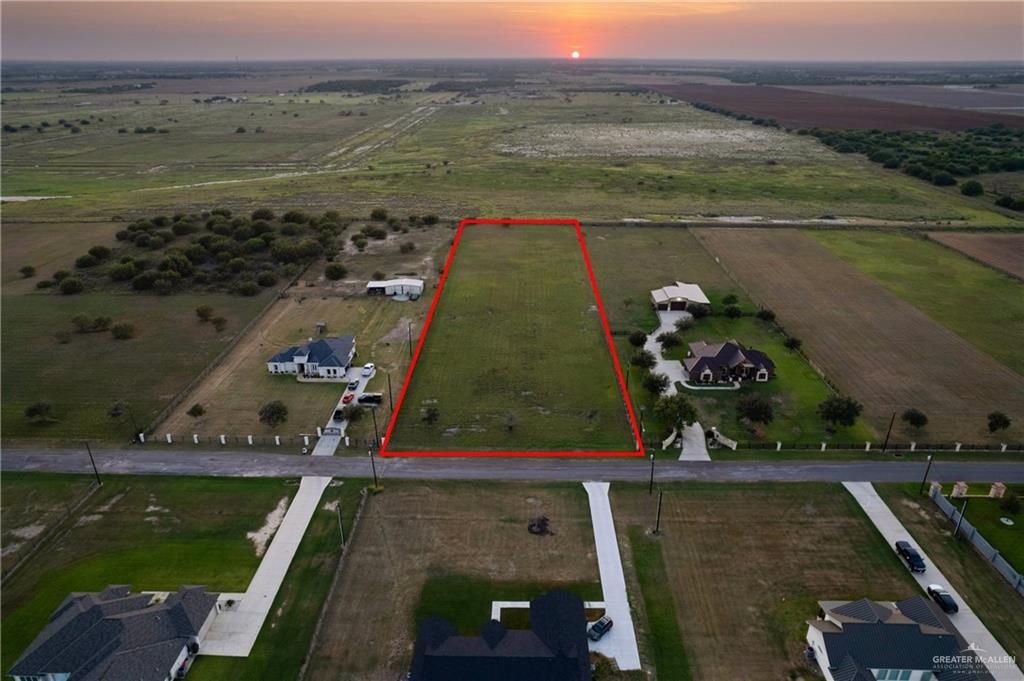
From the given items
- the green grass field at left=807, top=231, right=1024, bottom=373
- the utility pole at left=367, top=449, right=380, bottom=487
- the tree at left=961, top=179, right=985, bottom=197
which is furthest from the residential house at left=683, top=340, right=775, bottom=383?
the tree at left=961, top=179, right=985, bottom=197

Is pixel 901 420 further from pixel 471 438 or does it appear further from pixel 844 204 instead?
pixel 844 204

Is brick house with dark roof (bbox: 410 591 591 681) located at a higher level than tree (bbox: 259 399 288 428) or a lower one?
higher

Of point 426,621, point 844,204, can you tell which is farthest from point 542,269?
point 844,204

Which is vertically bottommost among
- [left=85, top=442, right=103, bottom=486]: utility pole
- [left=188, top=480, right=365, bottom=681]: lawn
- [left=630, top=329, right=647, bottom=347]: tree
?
[left=188, top=480, right=365, bottom=681]: lawn

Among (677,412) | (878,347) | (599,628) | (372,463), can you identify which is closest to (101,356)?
(372,463)

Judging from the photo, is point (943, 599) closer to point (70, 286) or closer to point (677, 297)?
point (677, 297)

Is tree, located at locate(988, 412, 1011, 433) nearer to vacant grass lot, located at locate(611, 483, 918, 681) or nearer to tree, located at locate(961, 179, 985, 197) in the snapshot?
vacant grass lot, located at locate(611, 483, 918, 681)

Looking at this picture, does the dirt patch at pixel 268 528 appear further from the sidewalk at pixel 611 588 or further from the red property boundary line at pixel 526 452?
the sidewalk at pixel 611 588
